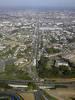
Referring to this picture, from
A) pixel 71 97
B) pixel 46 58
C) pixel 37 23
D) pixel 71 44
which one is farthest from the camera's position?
pixel 37 23

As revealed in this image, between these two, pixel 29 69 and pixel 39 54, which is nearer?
pixel 29 69

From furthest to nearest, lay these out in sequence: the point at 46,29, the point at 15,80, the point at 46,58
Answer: the point at 46,29, the point at 46,58, the point at 15,80

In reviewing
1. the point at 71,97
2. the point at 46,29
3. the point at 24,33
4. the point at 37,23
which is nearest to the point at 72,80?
the point at 71,97

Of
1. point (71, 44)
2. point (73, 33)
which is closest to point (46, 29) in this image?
point (73, 33)

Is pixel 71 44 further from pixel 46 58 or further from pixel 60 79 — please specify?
pixel 60 79

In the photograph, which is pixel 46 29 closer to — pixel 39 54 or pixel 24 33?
pixel 24 33

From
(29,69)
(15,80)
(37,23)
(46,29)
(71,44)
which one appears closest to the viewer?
(15,80)
